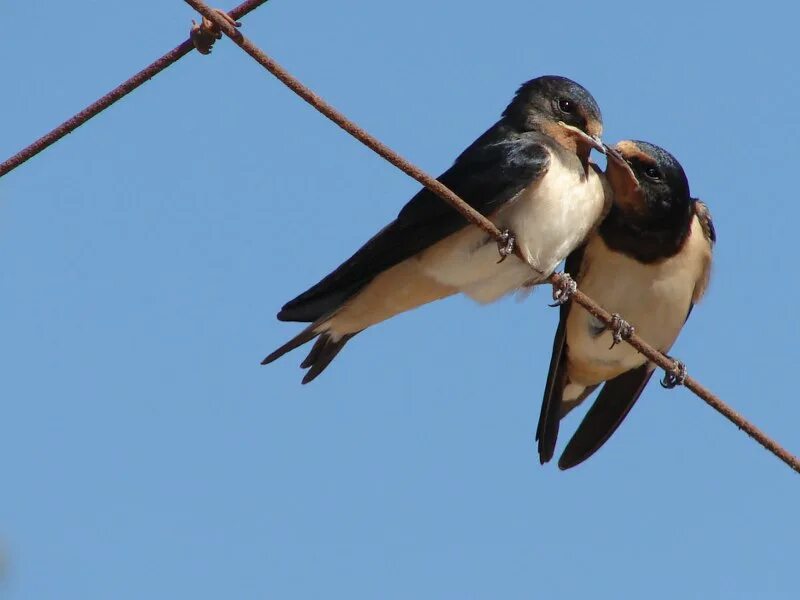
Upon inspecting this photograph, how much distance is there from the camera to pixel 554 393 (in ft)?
18.5

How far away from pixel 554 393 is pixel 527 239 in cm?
105

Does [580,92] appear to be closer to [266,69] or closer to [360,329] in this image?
[360,329]

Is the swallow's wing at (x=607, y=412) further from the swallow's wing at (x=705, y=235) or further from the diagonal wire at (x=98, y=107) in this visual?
the diagonal wire at (x=98, y=107)

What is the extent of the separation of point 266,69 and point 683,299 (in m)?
2.84

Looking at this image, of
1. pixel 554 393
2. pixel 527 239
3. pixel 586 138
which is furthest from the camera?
pixel 554 393

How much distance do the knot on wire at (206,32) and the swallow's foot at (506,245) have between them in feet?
5.11

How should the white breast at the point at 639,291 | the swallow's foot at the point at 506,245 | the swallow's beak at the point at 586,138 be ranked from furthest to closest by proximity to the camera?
1. the white breast at the point at 639,291
2. the swallow's beak at the point at 586,138
3. the swallow's foot at the point at 506,245

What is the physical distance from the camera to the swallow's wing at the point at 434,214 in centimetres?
479

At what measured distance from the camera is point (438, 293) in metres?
5.09

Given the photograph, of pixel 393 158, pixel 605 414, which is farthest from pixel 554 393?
pixel 393 158

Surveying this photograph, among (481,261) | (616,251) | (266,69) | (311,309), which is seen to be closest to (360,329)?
(311,309)

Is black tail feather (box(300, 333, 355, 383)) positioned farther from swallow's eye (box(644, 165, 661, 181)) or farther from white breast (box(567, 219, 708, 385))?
swallow's eye (box(644, 165, 661, 181))

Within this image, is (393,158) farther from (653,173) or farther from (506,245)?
(653,173)

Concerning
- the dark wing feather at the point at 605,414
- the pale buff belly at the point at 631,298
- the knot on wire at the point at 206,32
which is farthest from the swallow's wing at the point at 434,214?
the knot on wire at the point at 206,32
